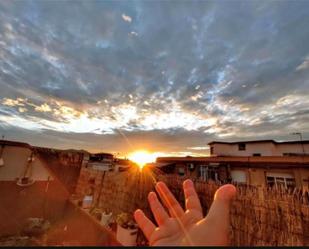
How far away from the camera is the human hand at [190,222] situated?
2.00ft

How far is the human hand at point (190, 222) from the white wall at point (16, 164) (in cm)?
497

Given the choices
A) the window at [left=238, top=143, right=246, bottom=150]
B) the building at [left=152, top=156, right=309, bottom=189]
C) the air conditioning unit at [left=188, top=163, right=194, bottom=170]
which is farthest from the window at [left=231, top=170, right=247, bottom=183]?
the window at [left=238, top=143, right=246, bottom=150]

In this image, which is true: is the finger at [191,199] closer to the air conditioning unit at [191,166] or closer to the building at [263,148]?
the air conditioning unit at [191,166]

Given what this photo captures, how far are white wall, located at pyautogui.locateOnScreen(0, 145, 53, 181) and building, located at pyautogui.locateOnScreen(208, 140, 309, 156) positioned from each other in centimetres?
1949

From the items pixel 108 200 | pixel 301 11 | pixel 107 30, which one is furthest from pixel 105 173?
pixel 301 11

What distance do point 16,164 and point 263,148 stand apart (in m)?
20.8

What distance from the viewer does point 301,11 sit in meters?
3.67

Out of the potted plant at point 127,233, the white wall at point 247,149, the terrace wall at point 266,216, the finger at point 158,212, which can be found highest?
the white wall at point 247,149

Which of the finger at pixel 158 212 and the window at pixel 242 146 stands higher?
the window at pixel 242 146

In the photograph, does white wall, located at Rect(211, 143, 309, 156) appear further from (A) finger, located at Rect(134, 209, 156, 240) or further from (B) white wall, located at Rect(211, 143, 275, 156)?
(A) finger, located at Rect(134, 209, 156, 240)

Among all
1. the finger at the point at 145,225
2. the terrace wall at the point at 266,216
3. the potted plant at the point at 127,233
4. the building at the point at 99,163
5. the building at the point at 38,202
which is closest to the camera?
the finger at the point at 145,225

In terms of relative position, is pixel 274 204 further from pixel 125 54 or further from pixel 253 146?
pixel 253 146

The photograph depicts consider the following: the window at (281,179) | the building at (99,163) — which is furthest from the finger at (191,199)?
the building at (99,163)

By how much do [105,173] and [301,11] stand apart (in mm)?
8060
